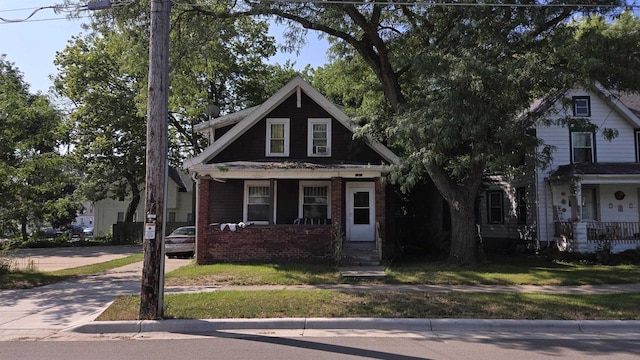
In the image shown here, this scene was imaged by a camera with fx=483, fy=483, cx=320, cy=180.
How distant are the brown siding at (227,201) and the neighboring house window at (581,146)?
46.8ft

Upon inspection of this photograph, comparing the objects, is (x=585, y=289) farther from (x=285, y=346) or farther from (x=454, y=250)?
(x=285, y=346)

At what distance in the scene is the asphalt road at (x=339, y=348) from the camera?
21.5 feet

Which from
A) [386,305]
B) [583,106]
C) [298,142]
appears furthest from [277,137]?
[583,106]

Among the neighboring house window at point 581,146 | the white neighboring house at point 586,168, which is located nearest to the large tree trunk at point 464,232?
the white neighboring house at point 586,168

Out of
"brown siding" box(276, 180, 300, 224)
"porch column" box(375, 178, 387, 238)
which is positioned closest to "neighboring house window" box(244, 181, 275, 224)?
"brown siding" box(276, 180, 300, 224)

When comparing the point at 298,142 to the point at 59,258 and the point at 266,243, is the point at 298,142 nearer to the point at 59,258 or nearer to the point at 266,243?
the point at 266,243

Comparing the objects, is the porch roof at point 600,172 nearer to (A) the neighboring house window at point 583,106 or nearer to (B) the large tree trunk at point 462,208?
(A) the neighboring house window at point 583,106

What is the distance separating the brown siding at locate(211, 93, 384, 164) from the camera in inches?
736

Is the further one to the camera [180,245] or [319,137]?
[180,245]

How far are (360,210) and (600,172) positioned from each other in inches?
375

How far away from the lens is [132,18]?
50.2ft

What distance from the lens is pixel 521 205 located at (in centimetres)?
2267

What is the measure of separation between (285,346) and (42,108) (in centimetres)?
1212

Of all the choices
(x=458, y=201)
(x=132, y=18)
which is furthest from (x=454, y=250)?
(x=132, y=18)
